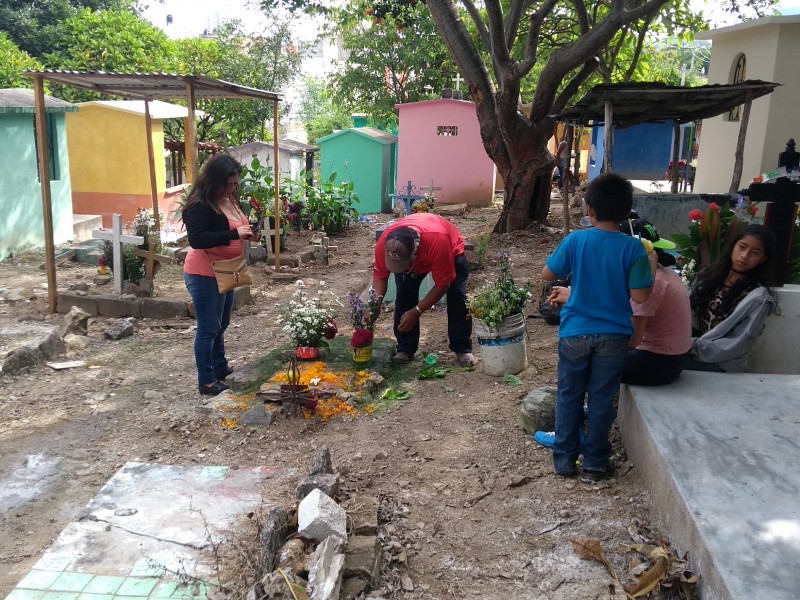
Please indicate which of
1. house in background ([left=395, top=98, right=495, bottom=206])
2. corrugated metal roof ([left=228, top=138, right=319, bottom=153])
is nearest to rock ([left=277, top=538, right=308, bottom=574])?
corrugated metal roof ([left=228, top=138, right=319, bottom=153])

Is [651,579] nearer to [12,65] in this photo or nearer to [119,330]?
[119,330]

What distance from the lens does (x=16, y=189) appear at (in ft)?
36.1

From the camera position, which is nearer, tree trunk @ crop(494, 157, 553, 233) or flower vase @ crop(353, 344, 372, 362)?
flower vase @ crop(353, 344, 372, 362)

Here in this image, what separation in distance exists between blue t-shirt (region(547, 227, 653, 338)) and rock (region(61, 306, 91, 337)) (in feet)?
16.9

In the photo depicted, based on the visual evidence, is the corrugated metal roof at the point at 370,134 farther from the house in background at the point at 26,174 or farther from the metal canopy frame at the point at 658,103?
the metal canopy frame at the point at 658,103

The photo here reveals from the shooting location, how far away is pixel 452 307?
5.91 metres

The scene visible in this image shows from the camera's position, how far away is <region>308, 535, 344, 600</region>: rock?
9.00 feet

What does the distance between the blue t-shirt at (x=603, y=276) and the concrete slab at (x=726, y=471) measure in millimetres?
526

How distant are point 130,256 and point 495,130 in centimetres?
628

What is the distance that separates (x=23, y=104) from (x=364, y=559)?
9896 mm

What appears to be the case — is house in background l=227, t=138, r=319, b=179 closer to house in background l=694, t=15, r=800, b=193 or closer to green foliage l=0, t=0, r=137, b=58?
green foliage l=0, t=0, r=137, b=58

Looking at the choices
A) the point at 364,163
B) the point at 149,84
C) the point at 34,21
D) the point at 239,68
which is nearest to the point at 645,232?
the point at 149,84

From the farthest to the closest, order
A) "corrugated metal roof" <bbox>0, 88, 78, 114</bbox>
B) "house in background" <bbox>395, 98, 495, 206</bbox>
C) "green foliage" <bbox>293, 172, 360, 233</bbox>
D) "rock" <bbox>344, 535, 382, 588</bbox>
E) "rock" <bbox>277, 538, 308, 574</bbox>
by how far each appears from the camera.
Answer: "house in background" <bbox>395, 98, 495, 206</bbox> → "green foliage" <bbox>293, 172, 360, 233</bbox> → "corrugated metal roof" <bbox>0, 88, 78, 114</bbox> → "rock" <bbox>344, 535, 382, 588</bbox> → "rock" <bbox>277, 538, 308, 574</bbox>

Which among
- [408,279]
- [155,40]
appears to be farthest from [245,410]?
[155,40]
